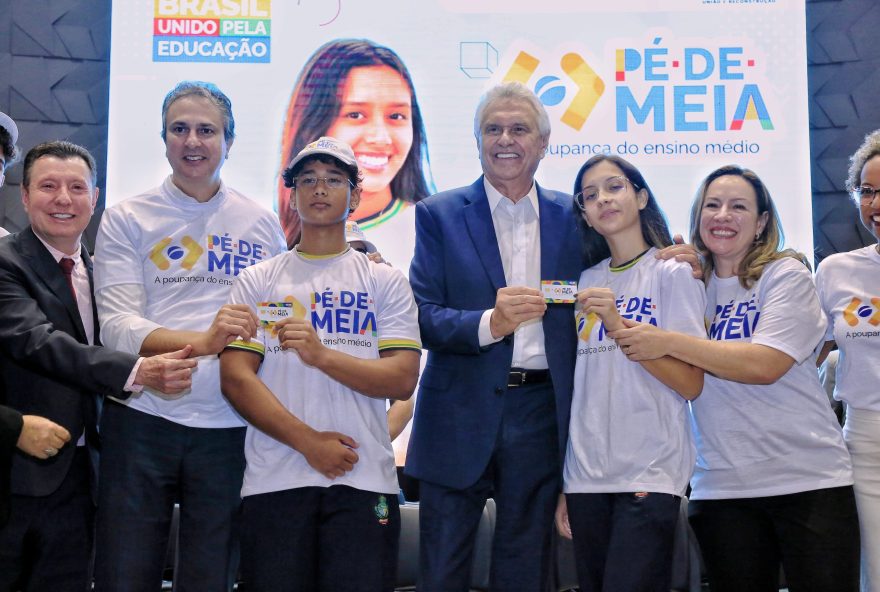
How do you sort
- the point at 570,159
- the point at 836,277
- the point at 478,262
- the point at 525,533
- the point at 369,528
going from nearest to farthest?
the point at 369,528 → the point at 525,533 → the point at 478,262 → the point at 836,277 → the point at 570,159

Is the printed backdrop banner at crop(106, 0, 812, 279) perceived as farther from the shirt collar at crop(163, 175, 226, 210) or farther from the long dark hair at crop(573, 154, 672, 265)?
the long dark hair at crop(573, 154, 672, 265)

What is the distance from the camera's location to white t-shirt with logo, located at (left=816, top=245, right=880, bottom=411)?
301cm

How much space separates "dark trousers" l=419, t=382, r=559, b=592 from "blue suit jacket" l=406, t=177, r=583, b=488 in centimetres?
5

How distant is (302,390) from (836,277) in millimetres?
1928

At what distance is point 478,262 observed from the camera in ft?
9.62

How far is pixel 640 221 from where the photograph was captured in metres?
2.96

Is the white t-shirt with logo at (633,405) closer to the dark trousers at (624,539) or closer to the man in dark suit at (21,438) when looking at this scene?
the dark trousers at (624,539)

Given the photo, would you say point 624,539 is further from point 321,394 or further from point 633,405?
point 321,394

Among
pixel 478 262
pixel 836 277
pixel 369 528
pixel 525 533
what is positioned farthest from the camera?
pixel 836 277

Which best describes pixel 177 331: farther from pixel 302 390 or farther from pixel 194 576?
pixel 194 576

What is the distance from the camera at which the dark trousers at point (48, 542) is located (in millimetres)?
2787

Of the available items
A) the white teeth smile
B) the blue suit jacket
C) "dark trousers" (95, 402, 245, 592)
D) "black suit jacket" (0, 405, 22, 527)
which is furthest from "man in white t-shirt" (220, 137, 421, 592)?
the white teeth smile

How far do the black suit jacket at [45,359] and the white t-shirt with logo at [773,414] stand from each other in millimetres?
1847

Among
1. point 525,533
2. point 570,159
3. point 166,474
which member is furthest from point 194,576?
point 570,159
